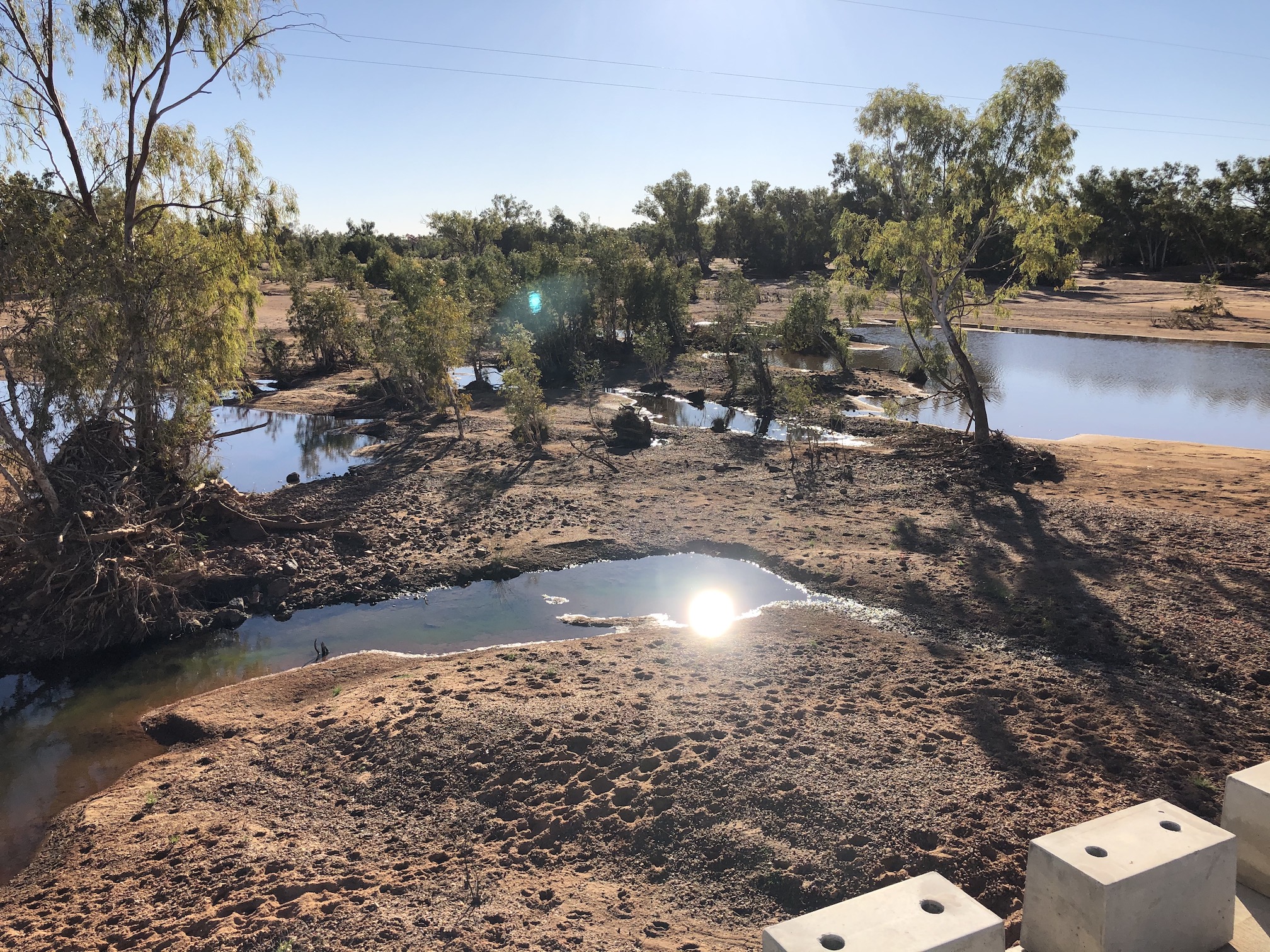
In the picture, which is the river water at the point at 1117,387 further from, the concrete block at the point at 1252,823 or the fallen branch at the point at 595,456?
the concrete block at the point at 1252,823

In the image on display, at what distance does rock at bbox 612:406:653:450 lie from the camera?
2242cm

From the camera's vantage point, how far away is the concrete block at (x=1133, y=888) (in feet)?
13.7

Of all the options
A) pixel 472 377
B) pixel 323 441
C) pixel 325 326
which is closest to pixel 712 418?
pixel 323 441

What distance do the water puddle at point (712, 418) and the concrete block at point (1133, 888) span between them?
56.6 feet

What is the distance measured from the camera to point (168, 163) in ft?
48.7

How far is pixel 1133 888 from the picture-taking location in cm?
415

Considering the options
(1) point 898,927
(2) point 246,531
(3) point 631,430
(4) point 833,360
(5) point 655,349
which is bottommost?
(2) point 246,531

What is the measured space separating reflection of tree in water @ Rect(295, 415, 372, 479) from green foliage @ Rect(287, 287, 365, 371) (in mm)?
5371

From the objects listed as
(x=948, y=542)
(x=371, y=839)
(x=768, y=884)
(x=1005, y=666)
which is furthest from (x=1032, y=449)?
(x=371, y=839)

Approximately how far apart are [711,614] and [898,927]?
853 cm

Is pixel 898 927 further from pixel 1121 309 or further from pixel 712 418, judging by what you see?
pixel 1121 309

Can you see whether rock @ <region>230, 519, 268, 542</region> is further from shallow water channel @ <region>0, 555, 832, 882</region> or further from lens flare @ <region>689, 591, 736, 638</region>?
lens flare @ <region>689, 591, 736, 638</region>

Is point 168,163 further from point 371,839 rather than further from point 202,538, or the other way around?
point 371,839

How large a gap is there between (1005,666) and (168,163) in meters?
17.2
